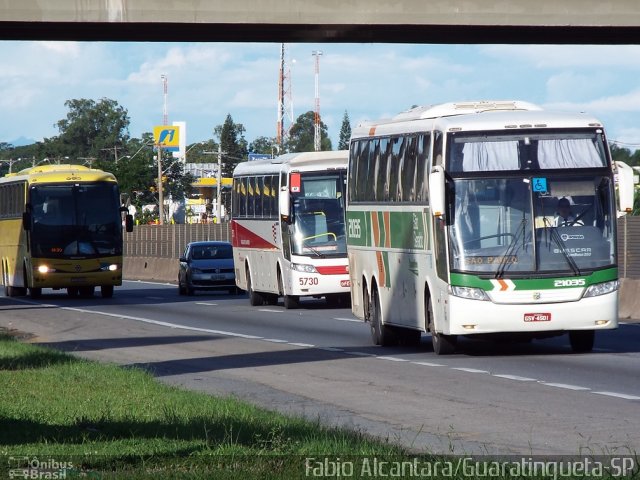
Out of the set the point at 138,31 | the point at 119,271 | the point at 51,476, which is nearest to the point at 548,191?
the point at 138,31

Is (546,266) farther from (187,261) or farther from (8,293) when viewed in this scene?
(8,293)

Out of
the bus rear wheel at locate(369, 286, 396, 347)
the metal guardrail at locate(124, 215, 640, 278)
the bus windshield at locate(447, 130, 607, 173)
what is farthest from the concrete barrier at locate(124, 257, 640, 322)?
the bus windshield at locate(447, 130, 607, 173)

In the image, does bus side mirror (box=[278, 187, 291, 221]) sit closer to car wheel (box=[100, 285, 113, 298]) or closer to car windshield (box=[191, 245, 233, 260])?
car wheel (box=[100, 285, 113, 298])

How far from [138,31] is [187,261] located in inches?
820

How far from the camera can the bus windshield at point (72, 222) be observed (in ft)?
148

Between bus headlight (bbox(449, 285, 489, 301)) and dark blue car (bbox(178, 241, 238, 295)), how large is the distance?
90.1 feet

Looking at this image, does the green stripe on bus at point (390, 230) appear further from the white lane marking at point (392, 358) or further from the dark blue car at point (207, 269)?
the dark blue car at point (207, 269)

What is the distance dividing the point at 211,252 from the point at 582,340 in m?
28.5

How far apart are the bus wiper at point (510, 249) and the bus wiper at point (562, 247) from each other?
312 mm

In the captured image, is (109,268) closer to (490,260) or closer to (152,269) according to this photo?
(152,269)

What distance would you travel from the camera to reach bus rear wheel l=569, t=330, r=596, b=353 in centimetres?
2122

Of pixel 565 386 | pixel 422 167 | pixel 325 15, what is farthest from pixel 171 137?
pixel 565 386

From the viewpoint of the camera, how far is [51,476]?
30.3 ft

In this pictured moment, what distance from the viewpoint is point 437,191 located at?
20000mm
